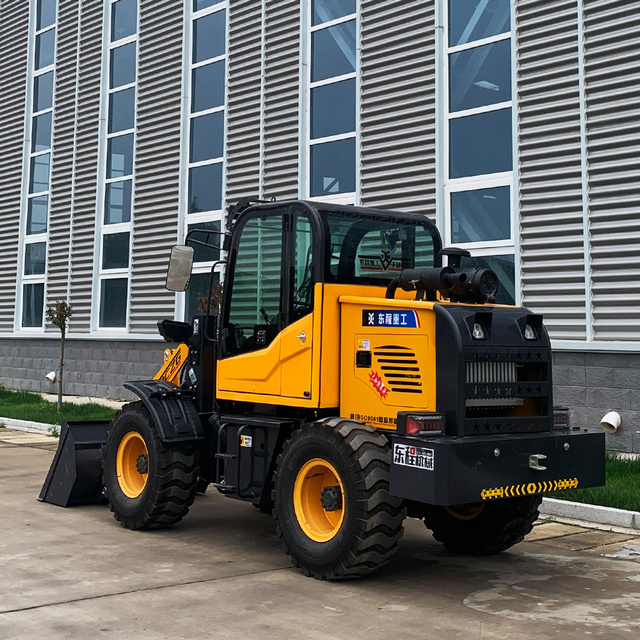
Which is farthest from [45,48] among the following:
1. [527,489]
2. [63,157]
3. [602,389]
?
[527,489]

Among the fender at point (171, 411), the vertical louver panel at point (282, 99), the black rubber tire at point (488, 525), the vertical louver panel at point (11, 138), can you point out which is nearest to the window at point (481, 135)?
the vertical louver panel at point (282, 99)

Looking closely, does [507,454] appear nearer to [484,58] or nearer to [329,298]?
[329,298]

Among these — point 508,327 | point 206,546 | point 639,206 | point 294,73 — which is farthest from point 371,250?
point 294,73

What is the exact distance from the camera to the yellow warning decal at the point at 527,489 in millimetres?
6234

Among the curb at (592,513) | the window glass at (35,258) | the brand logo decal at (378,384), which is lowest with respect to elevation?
the curb at (592,513)

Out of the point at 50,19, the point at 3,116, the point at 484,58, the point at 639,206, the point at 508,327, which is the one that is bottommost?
the point at 508,327

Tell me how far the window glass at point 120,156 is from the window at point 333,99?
18.2ft

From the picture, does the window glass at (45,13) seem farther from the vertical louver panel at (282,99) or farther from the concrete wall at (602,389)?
the concrete wall at (602,389)

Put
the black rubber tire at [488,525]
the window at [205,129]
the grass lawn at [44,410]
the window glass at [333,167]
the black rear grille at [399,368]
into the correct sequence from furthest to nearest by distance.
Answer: the window at [205,129], the grass lawn at [44,410], the window glass at [333,167], the black rubber tire at [488,525], the black rear grille at [399,368]

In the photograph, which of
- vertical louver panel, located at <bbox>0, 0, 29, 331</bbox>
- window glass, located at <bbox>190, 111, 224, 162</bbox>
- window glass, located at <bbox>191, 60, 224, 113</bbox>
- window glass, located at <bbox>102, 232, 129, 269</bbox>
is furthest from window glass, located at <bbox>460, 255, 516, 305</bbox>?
vertical louver panel, located at <bbox>0, 0, 29, 331</bbox>

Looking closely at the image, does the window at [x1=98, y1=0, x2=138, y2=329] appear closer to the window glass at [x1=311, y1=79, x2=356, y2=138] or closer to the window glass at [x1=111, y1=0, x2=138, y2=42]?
the window glass at [x1=111, y1=0, x2=138, y2=42]

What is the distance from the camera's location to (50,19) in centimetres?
2331

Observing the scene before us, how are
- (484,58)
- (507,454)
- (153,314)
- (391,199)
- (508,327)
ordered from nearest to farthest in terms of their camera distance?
(507,454), (508,327), (484,58), (391,199), (153,314)

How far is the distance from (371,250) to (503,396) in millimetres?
1712
